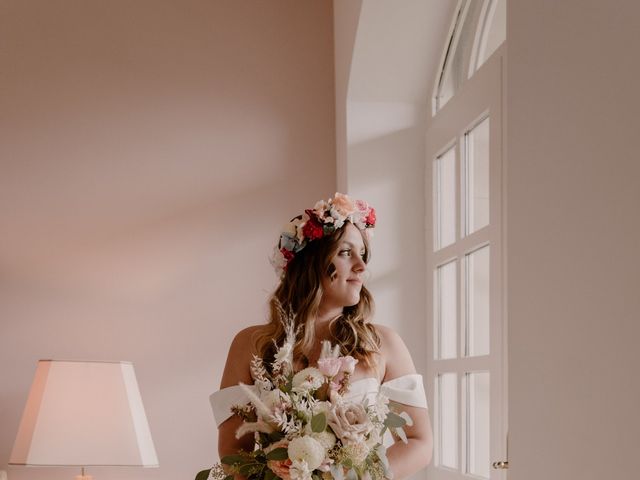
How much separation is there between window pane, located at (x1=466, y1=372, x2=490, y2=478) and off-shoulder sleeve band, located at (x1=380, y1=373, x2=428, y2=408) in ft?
0.92

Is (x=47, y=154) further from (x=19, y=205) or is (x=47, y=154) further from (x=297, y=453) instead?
(x=297, y=453)

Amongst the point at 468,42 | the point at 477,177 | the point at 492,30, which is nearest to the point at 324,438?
the point at 477,177

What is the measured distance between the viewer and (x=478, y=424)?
9.00 ft

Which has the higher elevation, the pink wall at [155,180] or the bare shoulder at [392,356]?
the pink wall at [155,180]

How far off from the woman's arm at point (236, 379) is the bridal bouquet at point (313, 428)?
282 millimetres

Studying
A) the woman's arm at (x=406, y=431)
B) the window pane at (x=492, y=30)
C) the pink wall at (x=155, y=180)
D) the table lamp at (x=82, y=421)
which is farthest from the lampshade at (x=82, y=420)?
the window pane at (x=492, y=30)

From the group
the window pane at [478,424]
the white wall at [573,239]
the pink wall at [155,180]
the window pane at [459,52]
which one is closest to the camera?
the white wall at [573,239]

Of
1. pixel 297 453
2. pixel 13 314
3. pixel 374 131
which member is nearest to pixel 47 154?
pixel 13 314

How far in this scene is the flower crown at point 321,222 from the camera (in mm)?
2443

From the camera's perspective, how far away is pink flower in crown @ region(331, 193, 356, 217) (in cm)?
245

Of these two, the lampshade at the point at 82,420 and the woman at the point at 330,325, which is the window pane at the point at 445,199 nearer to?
the woman at the point at 330,325

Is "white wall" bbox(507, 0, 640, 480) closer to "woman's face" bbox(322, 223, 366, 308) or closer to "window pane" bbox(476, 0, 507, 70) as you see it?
"woman's face" bbox(322, 223, 366, 308)

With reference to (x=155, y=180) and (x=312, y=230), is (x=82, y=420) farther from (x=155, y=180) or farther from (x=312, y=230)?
(x=312, y=230)

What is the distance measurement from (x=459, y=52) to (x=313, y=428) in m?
1.69
